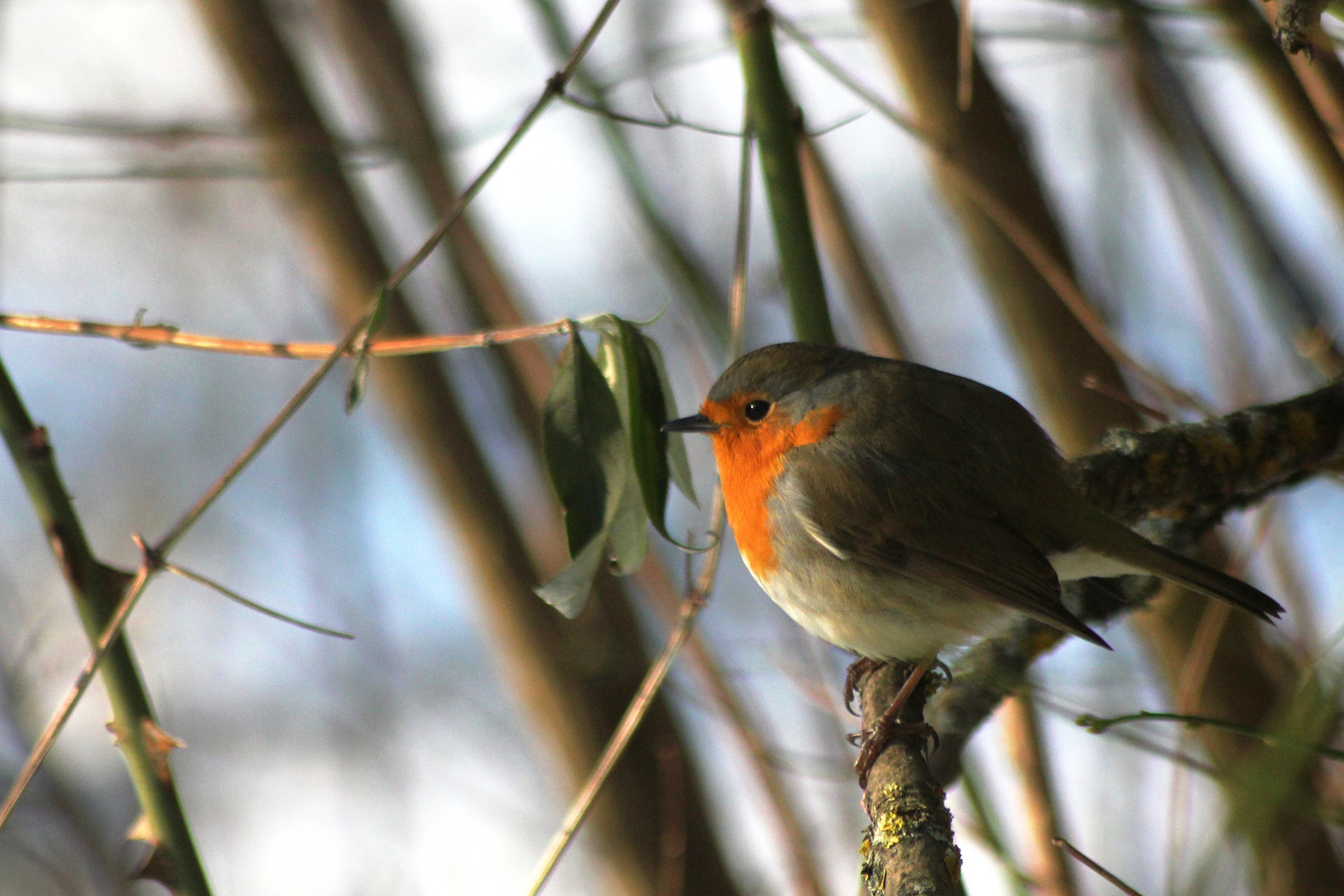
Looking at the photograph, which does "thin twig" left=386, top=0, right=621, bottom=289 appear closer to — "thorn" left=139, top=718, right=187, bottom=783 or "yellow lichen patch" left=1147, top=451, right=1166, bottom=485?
"thorn" left=139, top=718, right=187, bottom=783

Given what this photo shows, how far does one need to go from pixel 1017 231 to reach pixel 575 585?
141 cm

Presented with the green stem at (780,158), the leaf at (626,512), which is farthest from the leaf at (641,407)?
the green stem at (780,158)

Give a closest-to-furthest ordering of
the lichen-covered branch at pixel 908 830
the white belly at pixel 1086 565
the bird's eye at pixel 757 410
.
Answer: the lichen-covered branch at pixel 908 830, the white belly at pixel 1086 565, the bird's eye at pixel 757 410

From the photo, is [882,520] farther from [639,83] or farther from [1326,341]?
[639,83]

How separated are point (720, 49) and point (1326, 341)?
1.34 metres

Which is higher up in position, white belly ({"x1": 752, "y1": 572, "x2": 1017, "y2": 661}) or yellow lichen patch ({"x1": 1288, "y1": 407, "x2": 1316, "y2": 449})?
yellow lichen patch ({"x1": 1288, "y1": 407, "x2": 1316, "y2": 449})

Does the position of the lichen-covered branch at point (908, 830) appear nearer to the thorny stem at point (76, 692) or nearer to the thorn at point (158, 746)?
the thorn at point (158, 746)

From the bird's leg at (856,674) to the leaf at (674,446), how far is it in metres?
0.61

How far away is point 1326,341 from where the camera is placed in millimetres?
2332

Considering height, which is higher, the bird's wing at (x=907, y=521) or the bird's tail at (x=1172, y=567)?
the bird's wing at (x=907, y=521)

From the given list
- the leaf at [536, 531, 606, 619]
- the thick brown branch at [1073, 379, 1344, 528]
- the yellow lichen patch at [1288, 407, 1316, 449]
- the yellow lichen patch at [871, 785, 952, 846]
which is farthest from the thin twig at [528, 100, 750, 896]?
the yellow lichen patch at [1288, 407, 1316, 449]

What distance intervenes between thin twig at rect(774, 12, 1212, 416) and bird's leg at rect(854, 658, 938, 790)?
2.48 ft

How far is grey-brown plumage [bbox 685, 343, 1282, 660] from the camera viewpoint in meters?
2.03

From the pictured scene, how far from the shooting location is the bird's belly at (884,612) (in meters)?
2.05
